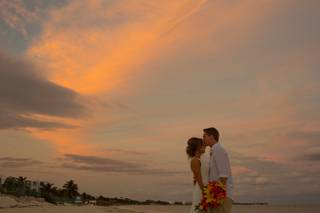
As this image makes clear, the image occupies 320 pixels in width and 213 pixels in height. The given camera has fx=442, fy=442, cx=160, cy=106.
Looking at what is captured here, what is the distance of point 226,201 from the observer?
5426mm

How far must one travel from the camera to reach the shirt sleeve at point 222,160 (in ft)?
17.7

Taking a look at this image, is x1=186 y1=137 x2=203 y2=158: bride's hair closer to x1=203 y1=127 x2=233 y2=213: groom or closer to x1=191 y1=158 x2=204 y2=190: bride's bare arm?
x1=191 y1=158 x2=204 y2=190: bride's bare arm

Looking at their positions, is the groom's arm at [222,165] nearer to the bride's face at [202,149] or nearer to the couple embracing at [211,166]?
the couple embracing at [211,166]

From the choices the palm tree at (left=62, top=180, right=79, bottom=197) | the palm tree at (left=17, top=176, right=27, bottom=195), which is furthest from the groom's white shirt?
the palm tree at (left=62, top=180, right=79, bottom=197)

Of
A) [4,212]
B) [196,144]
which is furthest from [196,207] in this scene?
[4,212]

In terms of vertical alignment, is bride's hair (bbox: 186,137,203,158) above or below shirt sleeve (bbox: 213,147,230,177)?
above

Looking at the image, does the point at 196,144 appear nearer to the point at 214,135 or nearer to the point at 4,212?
the point at 214,135

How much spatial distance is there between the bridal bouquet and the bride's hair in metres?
0.54

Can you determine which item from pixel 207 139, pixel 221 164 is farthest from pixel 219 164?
pixel 207 139

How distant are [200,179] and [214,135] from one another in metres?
0.69

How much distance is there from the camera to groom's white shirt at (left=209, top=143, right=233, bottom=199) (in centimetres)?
542

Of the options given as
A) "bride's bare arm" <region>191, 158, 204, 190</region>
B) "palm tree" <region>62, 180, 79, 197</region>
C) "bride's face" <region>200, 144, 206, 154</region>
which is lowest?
"bride's bare arm" <region>191, 158, 204, 190</region>

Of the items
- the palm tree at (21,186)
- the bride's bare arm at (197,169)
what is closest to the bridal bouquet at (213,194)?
the bride's bare arm at (197,169)

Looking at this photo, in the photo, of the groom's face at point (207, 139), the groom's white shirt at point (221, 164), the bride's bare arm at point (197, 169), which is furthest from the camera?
the bride's bare arm at point (197, 169)
